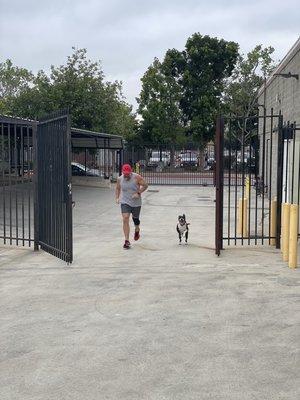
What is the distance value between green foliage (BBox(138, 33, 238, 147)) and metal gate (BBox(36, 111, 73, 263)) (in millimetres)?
32090

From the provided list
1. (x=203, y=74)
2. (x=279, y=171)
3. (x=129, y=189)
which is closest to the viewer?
(x=279, y=171)

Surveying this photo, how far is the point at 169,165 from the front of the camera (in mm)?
37312

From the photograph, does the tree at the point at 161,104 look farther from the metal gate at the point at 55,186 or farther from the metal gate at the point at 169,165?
the metal gate at the point at 55,186

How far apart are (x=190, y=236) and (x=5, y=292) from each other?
5.64 metres

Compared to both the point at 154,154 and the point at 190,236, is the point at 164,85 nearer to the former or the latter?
the point at 154,154

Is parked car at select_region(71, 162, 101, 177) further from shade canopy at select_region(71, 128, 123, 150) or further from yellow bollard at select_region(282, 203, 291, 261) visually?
yellow bollard at select_region(282, 203, 291, 261)

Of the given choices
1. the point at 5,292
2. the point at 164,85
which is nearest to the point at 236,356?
the point at 5,292

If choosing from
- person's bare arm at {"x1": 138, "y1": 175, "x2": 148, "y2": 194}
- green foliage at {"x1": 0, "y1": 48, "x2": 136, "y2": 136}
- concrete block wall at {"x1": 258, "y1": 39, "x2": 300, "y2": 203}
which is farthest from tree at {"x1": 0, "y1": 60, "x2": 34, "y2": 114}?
person's bare arm at {"x1": 138, "y1": 175, "x2": 148, "y2": 194}

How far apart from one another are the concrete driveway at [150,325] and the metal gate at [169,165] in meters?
23.2

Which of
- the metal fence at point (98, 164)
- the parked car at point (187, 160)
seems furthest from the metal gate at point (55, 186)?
the parked car at point (187, 160)

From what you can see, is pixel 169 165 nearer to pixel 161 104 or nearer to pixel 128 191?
pixel 161 104

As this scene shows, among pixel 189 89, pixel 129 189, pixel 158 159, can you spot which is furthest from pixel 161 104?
pixel 129 189

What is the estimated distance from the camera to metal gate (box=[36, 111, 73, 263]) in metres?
8.38

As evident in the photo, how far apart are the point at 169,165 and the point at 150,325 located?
105 ft
